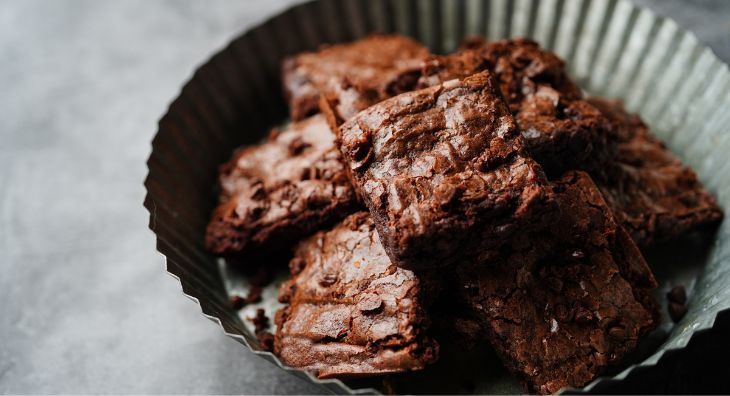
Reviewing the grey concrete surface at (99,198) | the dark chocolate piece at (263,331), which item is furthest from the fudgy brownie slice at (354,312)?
the grey concrete surface at (99,198)

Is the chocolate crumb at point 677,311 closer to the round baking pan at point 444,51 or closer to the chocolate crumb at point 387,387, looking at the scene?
the round baking pan at point 444,51

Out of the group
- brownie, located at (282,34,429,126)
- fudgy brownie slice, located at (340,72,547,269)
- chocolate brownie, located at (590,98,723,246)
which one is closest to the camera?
fudgy brownie slice, located at (340,72,547,269)

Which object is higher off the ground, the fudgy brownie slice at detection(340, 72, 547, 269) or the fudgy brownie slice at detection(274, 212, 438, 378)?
the fudgy brownie slice at detection(340, 72, 547, 269)

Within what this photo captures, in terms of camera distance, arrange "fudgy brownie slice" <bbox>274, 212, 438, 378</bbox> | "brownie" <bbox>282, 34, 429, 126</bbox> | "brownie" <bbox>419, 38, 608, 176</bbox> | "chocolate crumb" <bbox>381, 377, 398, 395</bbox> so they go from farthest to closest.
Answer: "brownie" <bbox>282, 34, 429, 126</bbox>, "brownie" <bbox>419, 38, 608, 176</bbox>, "chocolate crumb" <bbox>381, 377, 398, 395</bbox>, "fudgy brownie slice" <bbox>274, 212, 438, 378</bbox>

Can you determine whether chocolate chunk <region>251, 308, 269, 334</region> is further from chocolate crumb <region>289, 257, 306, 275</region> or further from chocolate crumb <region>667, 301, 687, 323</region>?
chocolate crumb <region>667, 301, 687, 323</region>

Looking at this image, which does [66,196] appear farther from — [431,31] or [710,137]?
[710,137]

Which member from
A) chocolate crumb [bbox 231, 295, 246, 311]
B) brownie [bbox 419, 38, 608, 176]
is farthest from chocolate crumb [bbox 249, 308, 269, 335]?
brownie [bbox 419, 38, 608, 176]

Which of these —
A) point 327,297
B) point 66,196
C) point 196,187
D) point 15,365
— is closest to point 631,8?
point 327,297
